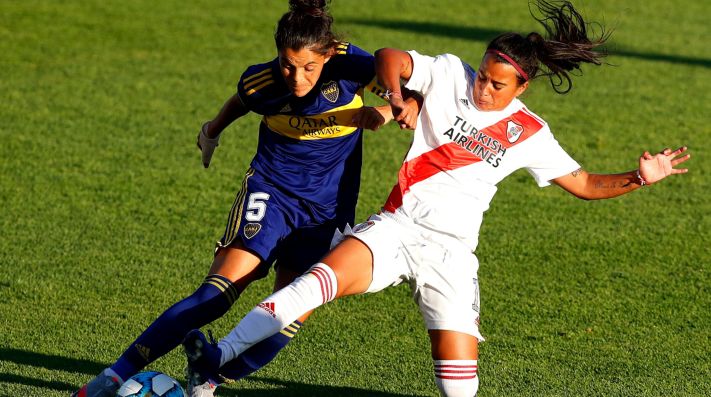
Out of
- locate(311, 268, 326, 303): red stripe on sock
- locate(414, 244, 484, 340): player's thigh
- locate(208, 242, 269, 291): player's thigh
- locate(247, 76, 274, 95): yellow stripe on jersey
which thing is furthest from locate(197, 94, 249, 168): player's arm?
locate(414, 244, 484, 340): player's thigh

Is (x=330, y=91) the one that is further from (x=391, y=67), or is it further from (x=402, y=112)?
(x=402, y=112)

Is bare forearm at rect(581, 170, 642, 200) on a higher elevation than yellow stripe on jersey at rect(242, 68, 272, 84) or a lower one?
lower

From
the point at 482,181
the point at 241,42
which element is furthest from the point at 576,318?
the point at 241,42

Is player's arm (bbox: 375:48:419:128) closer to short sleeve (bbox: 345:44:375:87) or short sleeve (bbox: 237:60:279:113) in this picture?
short sleeve (bbox: 345:44:375:87)

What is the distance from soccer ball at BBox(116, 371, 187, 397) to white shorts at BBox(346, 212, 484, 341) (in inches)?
41.5

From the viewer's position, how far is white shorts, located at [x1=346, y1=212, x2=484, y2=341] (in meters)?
5.09

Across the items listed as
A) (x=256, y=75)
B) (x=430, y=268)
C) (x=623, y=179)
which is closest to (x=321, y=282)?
(x=430, y=268)

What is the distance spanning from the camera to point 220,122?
19.2 feet

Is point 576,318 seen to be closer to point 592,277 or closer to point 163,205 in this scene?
point 592,277

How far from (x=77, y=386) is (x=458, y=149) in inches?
92.7

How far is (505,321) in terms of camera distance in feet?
23.1

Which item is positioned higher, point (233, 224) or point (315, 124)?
point (315, 124)

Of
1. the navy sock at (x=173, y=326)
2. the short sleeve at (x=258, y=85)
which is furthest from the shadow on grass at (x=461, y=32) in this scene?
the navy sock at (x=173, y=326)

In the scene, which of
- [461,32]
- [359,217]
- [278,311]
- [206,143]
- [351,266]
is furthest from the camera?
[461,32]
